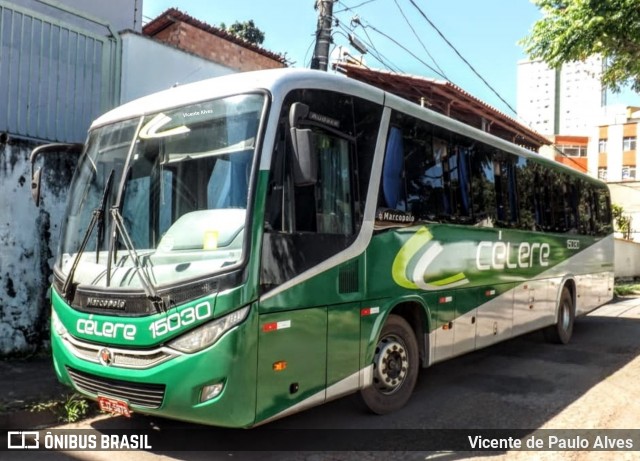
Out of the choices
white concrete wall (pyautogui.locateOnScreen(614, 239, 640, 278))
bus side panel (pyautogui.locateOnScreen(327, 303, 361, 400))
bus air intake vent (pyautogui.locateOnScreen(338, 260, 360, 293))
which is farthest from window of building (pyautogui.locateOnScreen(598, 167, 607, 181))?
bus side panel (pyautogui.locateOnScreen(327, 303, 361, 400))

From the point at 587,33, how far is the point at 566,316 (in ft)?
15.6

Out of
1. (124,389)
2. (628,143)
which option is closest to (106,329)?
(124,389)

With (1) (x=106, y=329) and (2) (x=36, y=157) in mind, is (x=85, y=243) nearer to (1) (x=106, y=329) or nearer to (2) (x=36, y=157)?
(1) (x=106, y=329)

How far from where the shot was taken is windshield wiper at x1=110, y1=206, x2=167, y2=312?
3.98m

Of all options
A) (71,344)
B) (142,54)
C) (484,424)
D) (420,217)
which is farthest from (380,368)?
(142,54)

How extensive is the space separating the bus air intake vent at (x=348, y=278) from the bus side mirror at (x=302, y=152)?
1.00 m

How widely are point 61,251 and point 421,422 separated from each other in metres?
3.59

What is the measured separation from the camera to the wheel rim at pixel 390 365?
5355mm

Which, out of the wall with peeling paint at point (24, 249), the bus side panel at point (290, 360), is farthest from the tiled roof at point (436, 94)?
the bus side panel at point (290, 360)

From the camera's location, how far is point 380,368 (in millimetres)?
5340

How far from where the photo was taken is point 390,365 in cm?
550

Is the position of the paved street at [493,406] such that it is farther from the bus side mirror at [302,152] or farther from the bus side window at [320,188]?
the bus side mirror at [302,152]

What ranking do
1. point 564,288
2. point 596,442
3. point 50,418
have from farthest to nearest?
point 564,288 → point 50,418 → point 596,442

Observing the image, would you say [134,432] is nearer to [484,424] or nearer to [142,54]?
[484,424]
